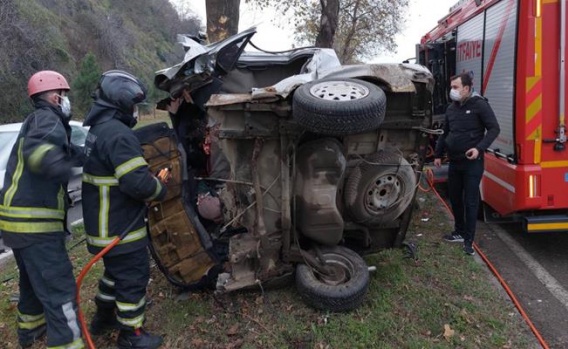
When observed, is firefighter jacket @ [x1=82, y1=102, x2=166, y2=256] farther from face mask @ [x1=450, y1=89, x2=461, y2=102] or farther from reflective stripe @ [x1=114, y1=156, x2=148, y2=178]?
face mask @ [x1=450, y1=89, x2=461, y2=102]

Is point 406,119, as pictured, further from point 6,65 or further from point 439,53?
point 6,65

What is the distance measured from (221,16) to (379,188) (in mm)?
4796

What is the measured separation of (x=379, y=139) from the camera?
3.85m

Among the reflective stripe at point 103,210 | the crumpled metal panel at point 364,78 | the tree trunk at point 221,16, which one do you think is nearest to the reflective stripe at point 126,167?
the reflective stripe at point 103,210

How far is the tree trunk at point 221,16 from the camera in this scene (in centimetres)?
740

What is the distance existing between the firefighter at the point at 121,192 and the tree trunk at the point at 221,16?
4.40 metres

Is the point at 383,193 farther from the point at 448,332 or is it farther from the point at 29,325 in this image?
the point at 29,325

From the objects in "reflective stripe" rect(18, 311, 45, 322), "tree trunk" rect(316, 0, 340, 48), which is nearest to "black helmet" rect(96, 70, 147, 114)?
"reflective stripe" rect(18, 311, 45, 322)

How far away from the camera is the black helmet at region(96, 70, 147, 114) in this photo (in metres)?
3.21

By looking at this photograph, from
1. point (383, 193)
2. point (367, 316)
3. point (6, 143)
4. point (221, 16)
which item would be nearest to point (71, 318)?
point (367, 316)

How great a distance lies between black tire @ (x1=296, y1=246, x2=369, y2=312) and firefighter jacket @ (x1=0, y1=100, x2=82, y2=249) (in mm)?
1839

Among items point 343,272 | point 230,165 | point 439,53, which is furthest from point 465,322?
point 439,53

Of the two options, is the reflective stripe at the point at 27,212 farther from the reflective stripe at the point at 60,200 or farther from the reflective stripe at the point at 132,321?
the reflective stripe at the point at 132,321

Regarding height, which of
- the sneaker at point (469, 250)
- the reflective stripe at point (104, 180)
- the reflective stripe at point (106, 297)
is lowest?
the sneaker at point (469, 250)
